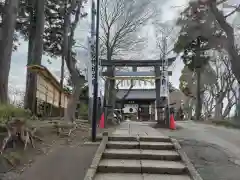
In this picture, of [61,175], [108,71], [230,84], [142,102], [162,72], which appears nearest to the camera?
[61,175]

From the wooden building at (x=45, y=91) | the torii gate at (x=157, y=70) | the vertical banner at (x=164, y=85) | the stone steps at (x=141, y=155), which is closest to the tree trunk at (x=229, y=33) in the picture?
the torii gate at (x=157, y=70)

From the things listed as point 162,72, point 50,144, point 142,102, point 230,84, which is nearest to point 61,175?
point 50,144

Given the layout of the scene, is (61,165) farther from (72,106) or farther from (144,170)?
(72,106)

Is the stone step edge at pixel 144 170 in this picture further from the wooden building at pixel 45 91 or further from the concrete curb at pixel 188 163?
the wooden building at pixel 45 91

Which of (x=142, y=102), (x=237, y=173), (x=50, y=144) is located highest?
(x=142, y=102)

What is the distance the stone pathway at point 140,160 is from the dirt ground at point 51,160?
456 millimetres

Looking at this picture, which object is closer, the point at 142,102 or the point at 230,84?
the point at 230,84

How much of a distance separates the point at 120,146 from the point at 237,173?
2.79 meters

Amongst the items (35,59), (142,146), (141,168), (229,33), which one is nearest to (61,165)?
(141,168)

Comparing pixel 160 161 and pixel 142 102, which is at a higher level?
pixel 142 102

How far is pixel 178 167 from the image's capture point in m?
6.28

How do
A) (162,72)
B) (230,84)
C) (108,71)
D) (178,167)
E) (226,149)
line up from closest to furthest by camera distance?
(178,167) → (226,149) → (162,72) → (108,71) → (230,84)

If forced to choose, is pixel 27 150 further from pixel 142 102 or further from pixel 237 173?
pixel 142 102

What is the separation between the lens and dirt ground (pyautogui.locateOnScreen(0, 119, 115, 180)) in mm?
5836
